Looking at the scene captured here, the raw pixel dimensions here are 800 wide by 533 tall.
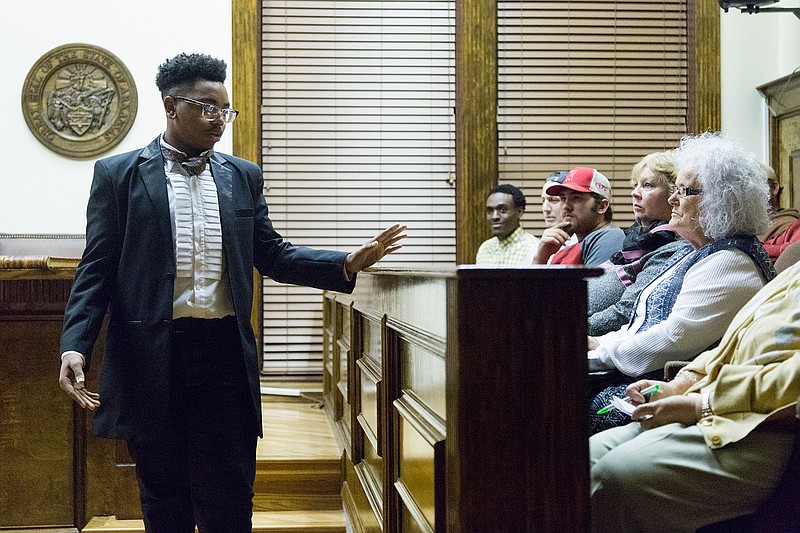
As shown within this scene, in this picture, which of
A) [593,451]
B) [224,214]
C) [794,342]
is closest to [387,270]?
[224,214]

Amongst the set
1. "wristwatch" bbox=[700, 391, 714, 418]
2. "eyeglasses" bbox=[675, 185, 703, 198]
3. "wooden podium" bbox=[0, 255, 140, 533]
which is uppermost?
"eyeglasses" bbox=[675, 185, 703, 198]

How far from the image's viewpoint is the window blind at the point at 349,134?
5121 mm

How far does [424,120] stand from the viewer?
520 centimetres

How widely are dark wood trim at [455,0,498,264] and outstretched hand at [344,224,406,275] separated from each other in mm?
3016

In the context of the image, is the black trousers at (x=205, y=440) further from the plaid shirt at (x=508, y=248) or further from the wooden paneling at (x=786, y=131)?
the wooden paneling at (x=786, y=131)

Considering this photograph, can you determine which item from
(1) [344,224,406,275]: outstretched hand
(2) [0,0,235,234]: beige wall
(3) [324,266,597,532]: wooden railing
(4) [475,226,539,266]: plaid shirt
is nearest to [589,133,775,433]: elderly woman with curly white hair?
(1) [344,224,406,275]: outstretched hand

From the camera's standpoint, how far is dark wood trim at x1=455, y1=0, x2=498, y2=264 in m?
5.11

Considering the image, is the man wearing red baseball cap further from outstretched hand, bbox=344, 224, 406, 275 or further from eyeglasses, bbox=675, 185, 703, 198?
outstretched hand, bbox=344, 224, 406, 275

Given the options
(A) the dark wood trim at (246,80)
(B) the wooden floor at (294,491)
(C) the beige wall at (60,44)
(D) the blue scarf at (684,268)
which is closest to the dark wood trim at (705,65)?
(A) the dark wood trim at (246,80)

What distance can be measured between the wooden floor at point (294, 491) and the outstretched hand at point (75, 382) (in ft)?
3.28

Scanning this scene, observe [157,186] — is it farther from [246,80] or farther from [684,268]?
[246,80]

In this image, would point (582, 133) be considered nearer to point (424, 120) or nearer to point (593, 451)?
point (424, 120)

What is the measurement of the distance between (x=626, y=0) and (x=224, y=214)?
12.7 ft

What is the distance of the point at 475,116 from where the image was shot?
5.12 metres
